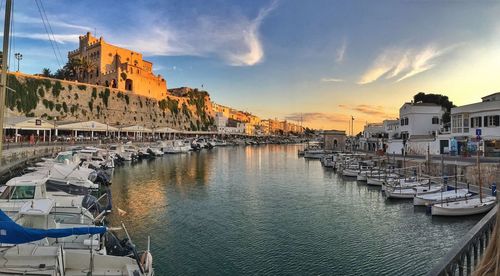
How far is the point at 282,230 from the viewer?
1969cm

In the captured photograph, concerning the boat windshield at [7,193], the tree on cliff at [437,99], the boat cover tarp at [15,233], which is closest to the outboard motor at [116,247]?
the boat cover tarp at [15,233]

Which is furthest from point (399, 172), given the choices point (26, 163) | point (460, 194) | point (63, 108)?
point (63, 108)

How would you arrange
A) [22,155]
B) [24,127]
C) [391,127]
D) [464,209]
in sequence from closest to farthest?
[464,209] < [22,155] < [24,127] < [391,127]

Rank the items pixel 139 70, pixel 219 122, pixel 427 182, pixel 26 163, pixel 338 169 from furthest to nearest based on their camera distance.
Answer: pixel 219 122
pixel 139 70
pixel 338 169
pixel 26 163
pixel 427 182

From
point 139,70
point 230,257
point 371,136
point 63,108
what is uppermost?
point 139,70

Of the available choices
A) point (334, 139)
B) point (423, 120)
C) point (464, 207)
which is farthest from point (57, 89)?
point (464, 207)

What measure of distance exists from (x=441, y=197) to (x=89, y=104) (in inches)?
3154

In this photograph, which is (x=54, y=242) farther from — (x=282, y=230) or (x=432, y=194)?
(x=432, y=194)

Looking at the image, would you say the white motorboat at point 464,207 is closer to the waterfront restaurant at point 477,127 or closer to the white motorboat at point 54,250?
the waterfront restaurant at point 477,127

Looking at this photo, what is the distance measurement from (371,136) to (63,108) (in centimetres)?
6962

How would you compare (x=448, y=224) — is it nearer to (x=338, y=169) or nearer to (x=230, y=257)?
(x=230, y=257)

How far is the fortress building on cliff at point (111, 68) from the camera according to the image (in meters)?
95.4

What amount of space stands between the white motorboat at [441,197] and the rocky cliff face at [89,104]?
50.3 metres

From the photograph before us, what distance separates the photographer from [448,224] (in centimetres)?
2058
